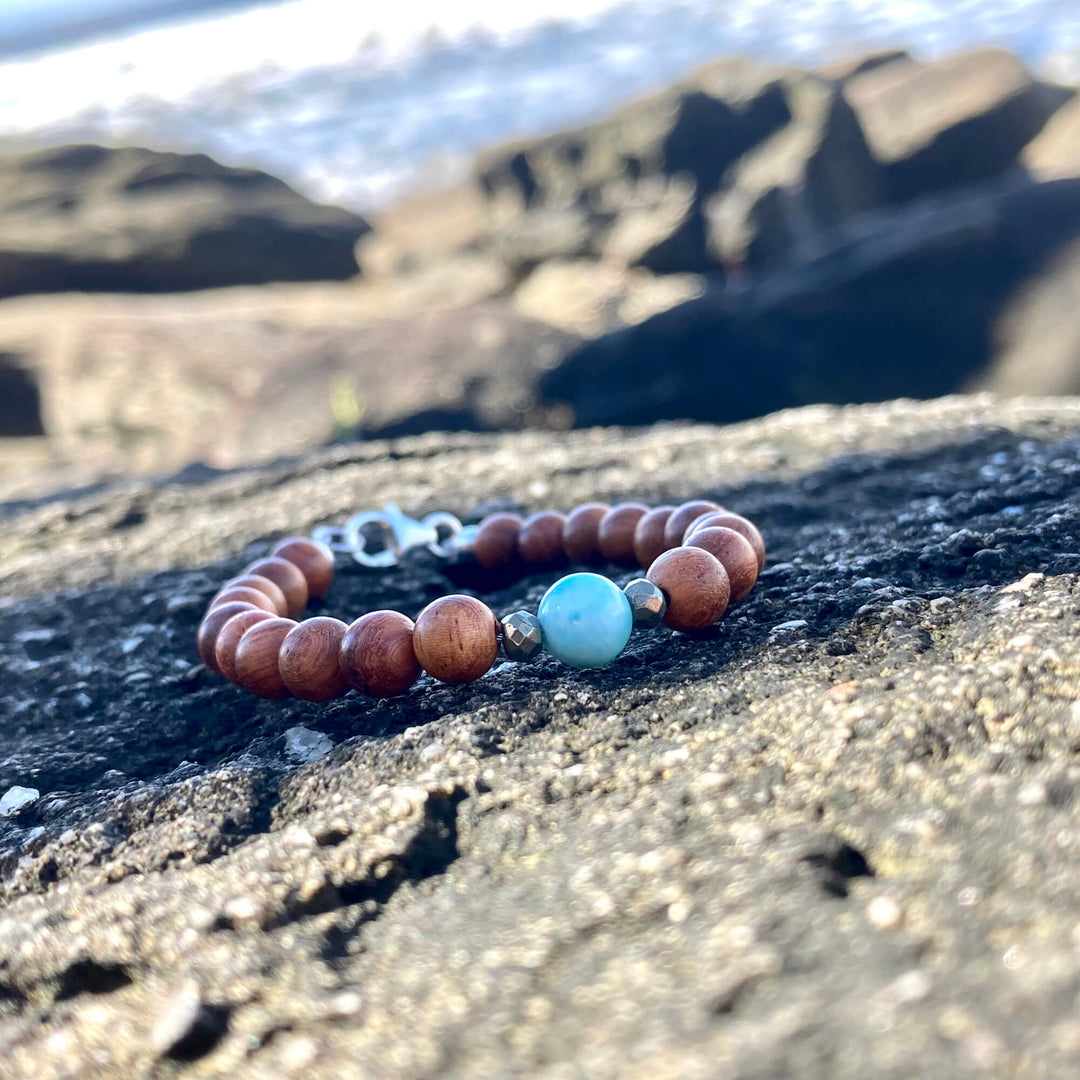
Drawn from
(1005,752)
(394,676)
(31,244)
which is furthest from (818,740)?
(31,244)

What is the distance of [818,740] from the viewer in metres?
1.18

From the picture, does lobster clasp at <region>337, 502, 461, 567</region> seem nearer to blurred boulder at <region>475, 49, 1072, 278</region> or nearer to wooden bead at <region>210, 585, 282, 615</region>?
wooden bead at <region>210, 585, 282, 615</region>

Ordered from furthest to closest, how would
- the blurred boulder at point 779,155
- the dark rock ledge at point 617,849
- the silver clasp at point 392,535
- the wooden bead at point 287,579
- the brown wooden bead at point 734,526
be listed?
1. the blurred boulder at point 779,155
2. the silver clasp at point 392,535
3. the wooden bead at point 287,579
4. the brown wooden bead at point 734,526
5. the dark rock ledge at point 617,849

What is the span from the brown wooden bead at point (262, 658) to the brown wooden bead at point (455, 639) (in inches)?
9.0

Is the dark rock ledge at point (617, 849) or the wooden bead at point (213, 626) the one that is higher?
the wooden bead at point (213, 626)

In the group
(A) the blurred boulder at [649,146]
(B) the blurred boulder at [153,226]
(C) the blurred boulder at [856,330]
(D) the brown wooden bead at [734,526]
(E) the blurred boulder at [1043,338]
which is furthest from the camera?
(B) the blurred boulder at [153,226]

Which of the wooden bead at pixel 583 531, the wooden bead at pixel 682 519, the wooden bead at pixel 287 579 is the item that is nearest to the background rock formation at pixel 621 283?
the wooden bead at pixel 583 531

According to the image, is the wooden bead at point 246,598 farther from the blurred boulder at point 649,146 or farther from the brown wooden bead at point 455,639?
the blurred boulder at point 649,146

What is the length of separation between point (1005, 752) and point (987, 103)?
6099mm

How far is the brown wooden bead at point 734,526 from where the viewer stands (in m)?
1.69

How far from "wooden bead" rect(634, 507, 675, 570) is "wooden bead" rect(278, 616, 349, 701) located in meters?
0.57

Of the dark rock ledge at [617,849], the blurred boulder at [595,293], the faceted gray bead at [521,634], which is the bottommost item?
the dark rock ledge at [617,849]

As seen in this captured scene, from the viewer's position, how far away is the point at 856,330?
3693 mm

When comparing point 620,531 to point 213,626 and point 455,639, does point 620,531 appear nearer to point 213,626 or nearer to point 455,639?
point 455,639
